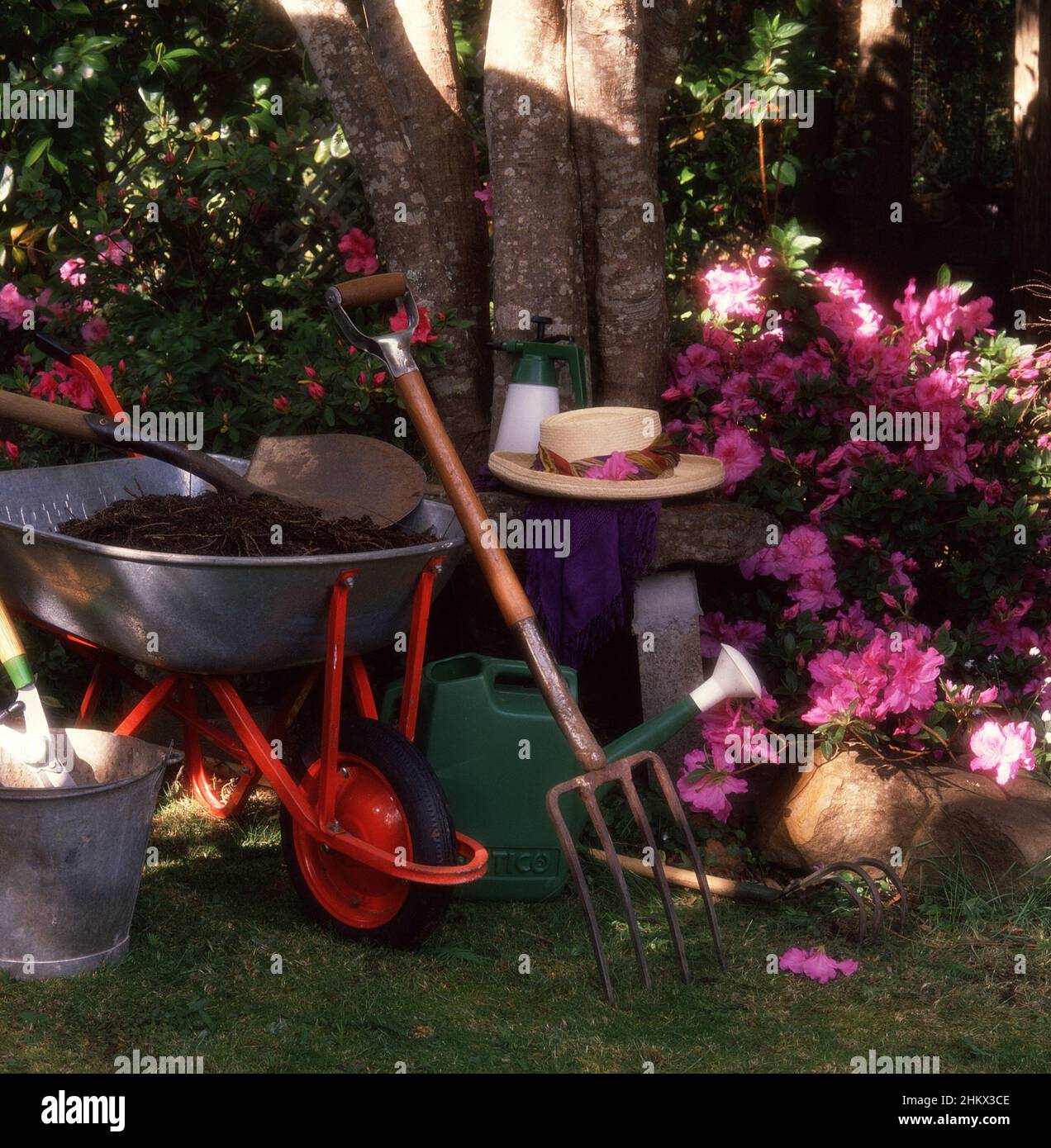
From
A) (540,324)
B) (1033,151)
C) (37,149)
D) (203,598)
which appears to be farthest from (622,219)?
(1033,151)

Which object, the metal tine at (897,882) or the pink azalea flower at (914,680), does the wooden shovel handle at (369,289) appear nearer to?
the pink azalea flower at (914,680)

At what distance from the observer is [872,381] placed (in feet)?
12.0

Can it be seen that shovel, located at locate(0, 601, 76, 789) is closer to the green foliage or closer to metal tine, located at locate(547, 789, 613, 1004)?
metal tine, located at locate(547, 789, 613, 1004)

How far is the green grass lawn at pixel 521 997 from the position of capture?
233 cm

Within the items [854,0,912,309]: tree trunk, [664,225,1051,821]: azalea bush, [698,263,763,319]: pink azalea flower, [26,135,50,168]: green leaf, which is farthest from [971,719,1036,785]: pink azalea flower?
[854,0,912,309]: tree trunk

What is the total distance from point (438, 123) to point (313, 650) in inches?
80.2

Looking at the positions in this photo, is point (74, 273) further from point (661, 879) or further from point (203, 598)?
point (661, 879)

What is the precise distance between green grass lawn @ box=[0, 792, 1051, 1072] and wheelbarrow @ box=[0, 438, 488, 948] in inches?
6.1

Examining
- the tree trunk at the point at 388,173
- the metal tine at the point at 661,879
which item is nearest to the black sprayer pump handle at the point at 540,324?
the tree trunk at the point at 388,173

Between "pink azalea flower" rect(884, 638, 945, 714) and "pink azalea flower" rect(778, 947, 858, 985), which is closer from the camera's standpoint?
"pink azalea flower" rect(778, 947, 858, 985)

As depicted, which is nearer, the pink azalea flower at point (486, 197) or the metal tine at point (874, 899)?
the metal tine at point (874, 899)

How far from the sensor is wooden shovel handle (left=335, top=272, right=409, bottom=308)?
2844 millimetres

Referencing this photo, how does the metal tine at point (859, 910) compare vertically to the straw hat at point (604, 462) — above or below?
below

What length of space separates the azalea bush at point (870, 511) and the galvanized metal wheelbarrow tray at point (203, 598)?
932 mm
